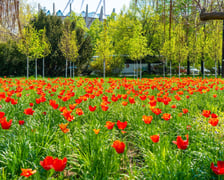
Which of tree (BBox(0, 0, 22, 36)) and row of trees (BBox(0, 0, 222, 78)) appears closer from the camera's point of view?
tree (BBox(0, 0, 22, 36))

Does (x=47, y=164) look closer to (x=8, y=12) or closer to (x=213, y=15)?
(x=8, y=12)

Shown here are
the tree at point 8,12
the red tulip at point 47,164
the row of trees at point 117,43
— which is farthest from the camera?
the row of trees at point 117,43

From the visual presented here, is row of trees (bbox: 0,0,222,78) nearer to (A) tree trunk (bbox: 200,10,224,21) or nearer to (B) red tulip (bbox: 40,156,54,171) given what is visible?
(A) tree trunk (bbox: 200,10,224,21)

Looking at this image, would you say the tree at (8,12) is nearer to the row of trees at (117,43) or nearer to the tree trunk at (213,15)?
the tree trunk at (213,15)

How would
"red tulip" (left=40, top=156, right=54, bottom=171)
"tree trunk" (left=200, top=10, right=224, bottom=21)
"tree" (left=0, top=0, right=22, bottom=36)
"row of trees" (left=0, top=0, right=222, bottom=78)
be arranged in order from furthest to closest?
"row of trees" (left=0, top=0, right=222, bottom=78), "tree" (left=0, top=0, right=22, bottom=36), "tree trunk" (left=200, top=10, right=224, bottom=21), "red tulip" (left=40, top=156, right=54, bottom=171)

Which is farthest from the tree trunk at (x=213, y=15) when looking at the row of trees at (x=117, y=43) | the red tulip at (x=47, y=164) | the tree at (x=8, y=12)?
the row of trees at (x=117, y=43)

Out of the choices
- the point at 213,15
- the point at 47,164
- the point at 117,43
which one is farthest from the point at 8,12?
the point at 117,43

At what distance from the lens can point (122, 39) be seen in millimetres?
26703

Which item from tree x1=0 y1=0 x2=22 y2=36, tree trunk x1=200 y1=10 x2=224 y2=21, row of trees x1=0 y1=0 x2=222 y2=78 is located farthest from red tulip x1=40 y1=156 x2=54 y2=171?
row of trees x1=0 y1=0 x2=222 y2=78

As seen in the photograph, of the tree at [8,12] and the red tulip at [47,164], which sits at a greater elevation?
the tree at [8,12]

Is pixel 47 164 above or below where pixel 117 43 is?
below

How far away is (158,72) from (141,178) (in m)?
28.1

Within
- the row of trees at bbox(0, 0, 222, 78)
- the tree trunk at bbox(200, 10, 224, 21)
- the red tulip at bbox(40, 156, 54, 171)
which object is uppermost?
the row of trees at bbox(0, 0, 222, 78)

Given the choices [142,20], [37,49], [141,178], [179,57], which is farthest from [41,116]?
[142,20]
